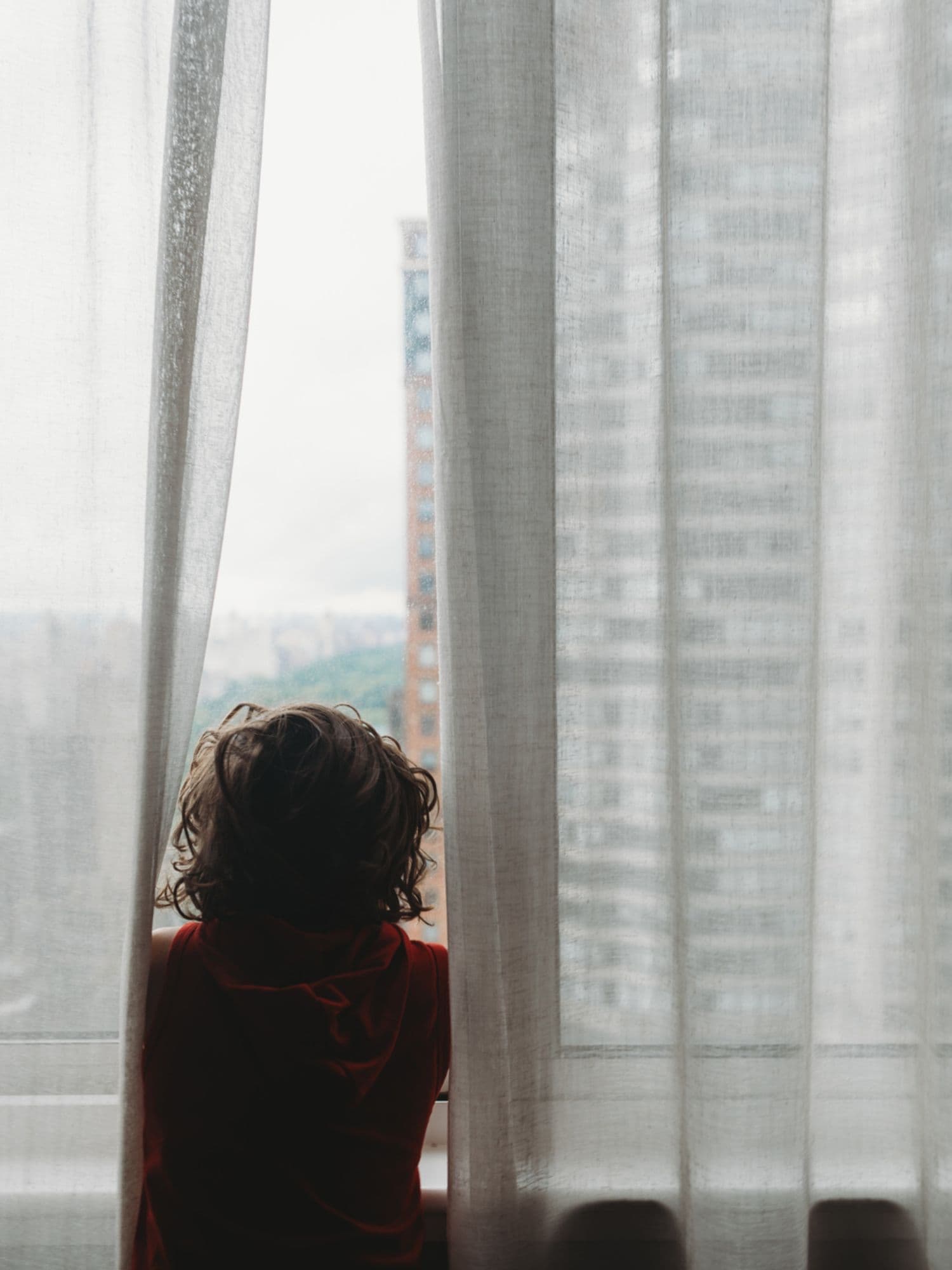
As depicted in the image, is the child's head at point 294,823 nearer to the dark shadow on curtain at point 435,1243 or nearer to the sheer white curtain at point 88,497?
the sheer white curtain at point 88,497

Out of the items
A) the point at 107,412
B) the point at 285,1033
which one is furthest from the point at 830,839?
the point at 107,412

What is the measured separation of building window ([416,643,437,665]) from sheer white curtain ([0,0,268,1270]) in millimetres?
282

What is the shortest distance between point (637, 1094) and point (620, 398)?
27.0 inches

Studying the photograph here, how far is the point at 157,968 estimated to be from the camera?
2.96ft

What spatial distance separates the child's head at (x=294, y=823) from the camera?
89cm

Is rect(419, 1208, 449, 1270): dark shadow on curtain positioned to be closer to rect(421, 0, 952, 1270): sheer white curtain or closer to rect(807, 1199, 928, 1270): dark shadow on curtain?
rect(421, 0, 952, 1270): sheer white curtain

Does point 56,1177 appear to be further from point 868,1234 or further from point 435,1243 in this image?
point 868,1234

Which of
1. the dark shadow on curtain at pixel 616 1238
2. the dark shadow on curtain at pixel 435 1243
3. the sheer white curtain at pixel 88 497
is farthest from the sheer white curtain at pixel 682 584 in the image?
the sheer white curtain at pixel 88 497

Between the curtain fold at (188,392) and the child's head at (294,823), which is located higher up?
the curtain fold at (188,392)

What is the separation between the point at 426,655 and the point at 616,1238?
24.9 inches

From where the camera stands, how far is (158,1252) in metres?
0.88

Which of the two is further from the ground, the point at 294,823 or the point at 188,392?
the point at 188,392

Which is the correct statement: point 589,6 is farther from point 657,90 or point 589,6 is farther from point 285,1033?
point 285,1033

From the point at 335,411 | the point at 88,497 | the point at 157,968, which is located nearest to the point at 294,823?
the point at 157,968
